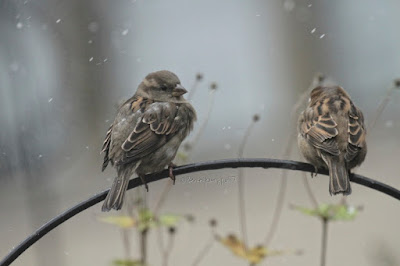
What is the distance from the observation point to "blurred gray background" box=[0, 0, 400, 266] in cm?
635

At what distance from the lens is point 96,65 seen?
8.78 metres

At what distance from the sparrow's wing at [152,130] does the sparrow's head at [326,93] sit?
35.3 inches

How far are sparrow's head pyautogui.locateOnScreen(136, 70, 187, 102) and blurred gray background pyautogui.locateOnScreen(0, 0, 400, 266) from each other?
15cm

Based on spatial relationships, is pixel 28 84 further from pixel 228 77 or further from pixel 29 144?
pixel 228 77

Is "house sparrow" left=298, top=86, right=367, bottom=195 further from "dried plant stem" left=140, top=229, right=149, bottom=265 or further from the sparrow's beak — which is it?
"dried plant stem" left=140, top=229, right=149, bottom=265

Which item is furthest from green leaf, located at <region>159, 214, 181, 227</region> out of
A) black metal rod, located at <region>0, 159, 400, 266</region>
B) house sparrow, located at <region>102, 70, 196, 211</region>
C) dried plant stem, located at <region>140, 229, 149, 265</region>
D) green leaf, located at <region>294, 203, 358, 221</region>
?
house sparrow, located at <region>102, 70, 196, 211</region>

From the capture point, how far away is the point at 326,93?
4.39 metres

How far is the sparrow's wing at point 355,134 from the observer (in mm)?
3779

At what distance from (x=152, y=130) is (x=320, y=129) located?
884mm

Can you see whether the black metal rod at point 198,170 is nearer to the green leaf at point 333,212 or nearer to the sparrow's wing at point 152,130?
the green leaf at point 333,212

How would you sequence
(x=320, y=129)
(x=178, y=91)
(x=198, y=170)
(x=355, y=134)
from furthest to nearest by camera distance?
1. (x=178, y=91)
2. (x=320, y=129)
3. (x=355, y=134)
4. (x=198, y=170)

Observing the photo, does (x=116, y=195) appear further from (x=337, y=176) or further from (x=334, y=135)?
(x=334, y=135)

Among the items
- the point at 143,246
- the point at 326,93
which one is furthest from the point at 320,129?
the point at 143,246

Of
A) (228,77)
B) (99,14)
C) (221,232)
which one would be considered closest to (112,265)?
(221,232)
